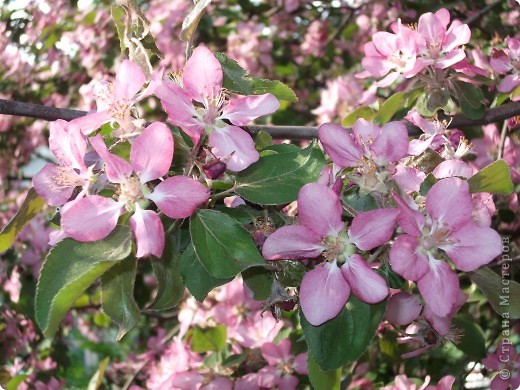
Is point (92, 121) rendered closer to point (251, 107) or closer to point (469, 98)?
point (251, 107)

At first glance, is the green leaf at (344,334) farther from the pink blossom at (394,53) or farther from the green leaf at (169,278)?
the pink blossom at (394,53)

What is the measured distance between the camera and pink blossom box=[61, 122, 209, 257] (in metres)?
0.72

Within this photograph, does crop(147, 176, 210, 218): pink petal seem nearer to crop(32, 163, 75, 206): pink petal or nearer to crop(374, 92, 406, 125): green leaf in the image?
crop(32, 163, 75, 206): pink petal

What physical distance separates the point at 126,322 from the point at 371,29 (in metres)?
2.28

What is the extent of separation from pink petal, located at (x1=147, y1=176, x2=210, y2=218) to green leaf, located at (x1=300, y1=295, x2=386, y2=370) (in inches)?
7.7

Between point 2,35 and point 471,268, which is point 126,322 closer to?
point 471,268

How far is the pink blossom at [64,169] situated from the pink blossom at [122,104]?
2cm

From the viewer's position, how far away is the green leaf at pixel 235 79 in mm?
912

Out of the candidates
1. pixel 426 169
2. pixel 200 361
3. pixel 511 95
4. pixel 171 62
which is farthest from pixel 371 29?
pixel 426 169

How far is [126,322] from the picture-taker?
78cm

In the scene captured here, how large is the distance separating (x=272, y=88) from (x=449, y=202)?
31cm

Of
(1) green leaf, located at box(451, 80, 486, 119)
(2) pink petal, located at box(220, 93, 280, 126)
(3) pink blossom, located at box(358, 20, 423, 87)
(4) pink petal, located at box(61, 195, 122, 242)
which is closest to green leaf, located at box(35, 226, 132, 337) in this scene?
(4) pink petal, located at box(61, 195, 122, 242)

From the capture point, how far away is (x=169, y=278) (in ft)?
2.72

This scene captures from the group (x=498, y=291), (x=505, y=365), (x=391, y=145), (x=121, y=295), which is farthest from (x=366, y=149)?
(x=505, y=365)
